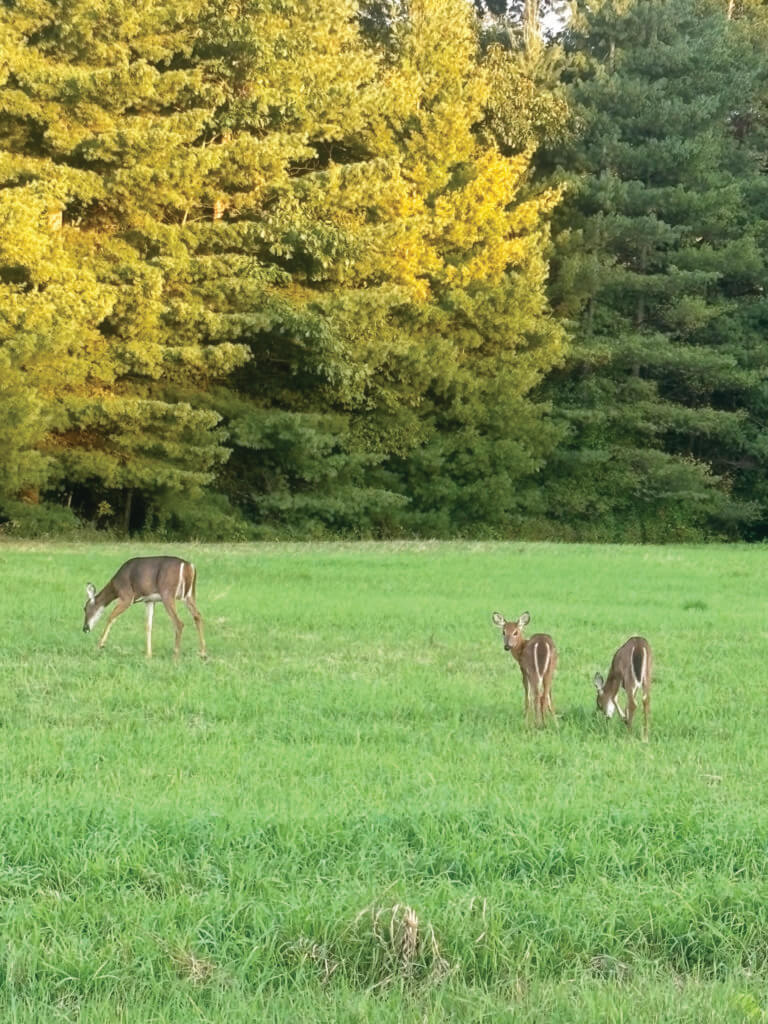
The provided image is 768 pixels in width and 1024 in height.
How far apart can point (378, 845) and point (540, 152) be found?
3307cm

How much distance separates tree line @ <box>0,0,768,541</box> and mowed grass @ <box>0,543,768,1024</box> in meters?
15.8

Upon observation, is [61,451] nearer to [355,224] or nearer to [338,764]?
[355,224]

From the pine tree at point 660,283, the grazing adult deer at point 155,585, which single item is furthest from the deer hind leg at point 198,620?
the pine tree at point 660,283

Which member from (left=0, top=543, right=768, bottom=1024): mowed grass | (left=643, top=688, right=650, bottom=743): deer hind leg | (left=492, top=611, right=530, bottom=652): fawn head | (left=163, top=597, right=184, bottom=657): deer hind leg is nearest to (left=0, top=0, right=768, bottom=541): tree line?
(left=163, top=597, right=184, bottom=657): deer hind leg

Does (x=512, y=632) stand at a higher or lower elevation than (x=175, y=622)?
higher

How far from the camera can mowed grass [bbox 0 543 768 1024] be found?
3.74 metres

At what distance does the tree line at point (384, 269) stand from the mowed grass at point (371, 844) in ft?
51.7

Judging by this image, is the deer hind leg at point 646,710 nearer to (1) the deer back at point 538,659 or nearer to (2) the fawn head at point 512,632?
(1) the deer back at point 538,659

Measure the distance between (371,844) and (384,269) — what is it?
2662cm

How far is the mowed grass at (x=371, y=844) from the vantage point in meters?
3.74

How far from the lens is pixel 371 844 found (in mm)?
4730

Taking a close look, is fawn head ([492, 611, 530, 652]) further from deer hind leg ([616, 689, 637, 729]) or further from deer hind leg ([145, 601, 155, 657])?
deer hind leg ([145, 601, 155, 657])

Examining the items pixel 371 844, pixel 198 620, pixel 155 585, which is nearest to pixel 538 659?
pixel 371 844

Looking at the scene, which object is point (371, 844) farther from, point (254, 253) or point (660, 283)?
point (660, 283)
